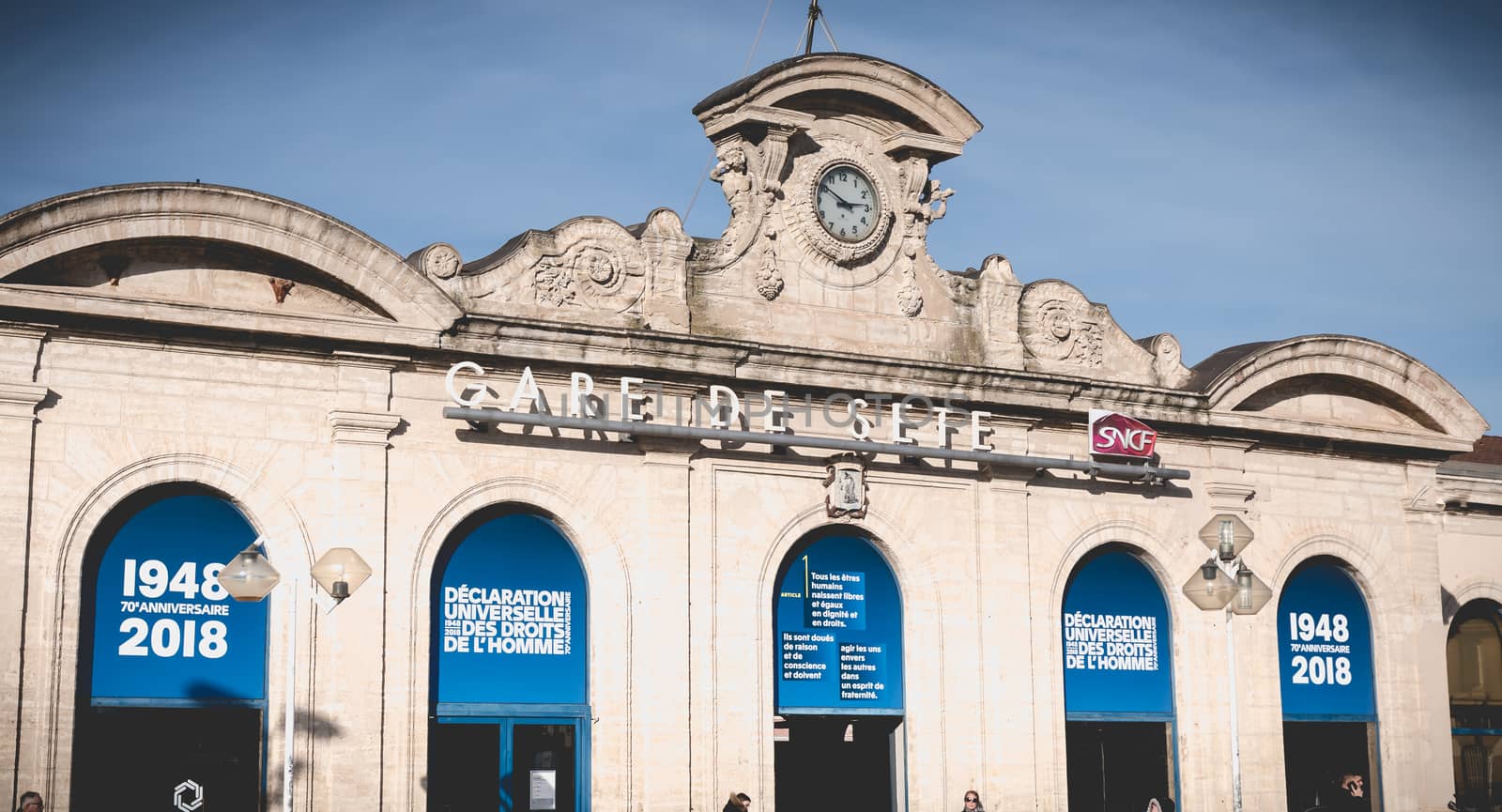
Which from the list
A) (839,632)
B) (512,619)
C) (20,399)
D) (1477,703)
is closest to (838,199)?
(839,632)

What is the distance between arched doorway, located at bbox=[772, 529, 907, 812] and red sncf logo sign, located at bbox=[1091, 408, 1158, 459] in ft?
13.6

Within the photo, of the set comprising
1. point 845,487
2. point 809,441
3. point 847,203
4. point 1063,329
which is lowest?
point 845,487

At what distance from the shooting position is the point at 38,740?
2161 centimetres

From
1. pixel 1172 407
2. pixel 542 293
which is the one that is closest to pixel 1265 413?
pixel 1172 407

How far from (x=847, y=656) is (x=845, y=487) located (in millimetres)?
2452

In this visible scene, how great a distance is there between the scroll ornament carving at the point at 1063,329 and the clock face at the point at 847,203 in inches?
120

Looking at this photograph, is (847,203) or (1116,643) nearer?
(847,203)

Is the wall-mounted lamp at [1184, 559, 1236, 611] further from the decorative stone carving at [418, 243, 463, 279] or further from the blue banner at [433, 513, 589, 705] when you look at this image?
the decorative stone carving at [418, 243, 463, 279]

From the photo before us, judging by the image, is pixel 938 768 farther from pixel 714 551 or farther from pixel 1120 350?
pixel 1120 350

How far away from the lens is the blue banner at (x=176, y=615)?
2262cm

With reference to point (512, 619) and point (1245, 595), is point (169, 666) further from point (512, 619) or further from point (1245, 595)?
point (1245, 595)

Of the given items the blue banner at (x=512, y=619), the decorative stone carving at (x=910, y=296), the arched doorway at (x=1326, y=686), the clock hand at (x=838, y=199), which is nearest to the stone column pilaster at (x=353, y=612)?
the blue banner at (x=512, y=619)

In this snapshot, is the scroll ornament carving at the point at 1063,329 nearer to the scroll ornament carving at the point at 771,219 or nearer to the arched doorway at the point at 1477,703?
the scroll ornament carving at the point at 771,219

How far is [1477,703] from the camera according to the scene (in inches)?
1329
